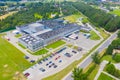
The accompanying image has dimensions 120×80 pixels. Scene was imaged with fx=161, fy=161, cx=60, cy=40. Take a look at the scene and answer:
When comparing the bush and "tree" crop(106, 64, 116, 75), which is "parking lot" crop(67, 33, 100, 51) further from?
"tree" crop(106, 64, 116, 75)

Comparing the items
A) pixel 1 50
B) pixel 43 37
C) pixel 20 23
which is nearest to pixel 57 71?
pixel 43 37

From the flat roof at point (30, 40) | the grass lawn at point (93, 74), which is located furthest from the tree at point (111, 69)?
the flat roof at point (30, 40)

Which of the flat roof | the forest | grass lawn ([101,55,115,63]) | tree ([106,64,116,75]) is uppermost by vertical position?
the forest

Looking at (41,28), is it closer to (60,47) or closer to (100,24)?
(60,47)

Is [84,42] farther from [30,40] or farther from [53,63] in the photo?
[30,40]

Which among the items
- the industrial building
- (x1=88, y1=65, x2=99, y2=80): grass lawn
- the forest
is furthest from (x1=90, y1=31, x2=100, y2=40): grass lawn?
(x1=88, y1=65, x2=99, y2=80): grass lawn

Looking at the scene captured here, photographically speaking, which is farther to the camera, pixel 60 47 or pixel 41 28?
pixel 41 28
